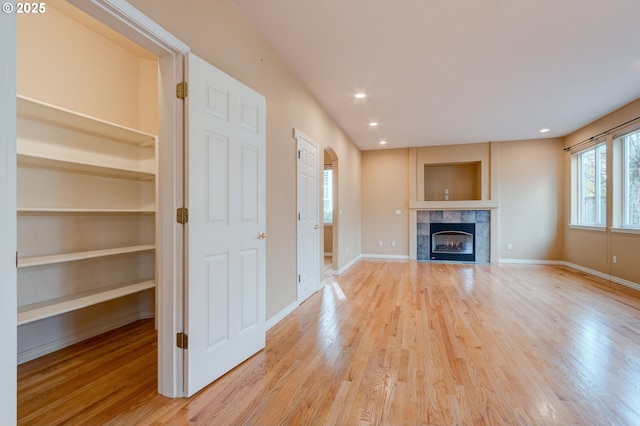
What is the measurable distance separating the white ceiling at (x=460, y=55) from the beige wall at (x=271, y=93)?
17 cm

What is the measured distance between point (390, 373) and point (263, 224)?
144 cm

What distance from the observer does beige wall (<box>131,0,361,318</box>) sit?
190 centimetres

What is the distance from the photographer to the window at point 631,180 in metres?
4.46

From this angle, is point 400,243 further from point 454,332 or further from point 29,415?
point 29,415

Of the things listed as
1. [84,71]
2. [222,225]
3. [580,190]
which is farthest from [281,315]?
[580,190]

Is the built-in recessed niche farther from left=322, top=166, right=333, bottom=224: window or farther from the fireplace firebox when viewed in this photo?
left=322, top=166, right=333, bottom=224: window

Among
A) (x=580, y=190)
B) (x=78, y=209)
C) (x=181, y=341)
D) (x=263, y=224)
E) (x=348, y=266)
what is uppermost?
(x=580, y=190)

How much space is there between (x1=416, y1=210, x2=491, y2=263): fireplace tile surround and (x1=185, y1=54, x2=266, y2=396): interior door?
18.6 ft

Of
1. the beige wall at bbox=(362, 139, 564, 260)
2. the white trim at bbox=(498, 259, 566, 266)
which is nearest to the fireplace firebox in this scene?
the beige wall at bbox=(362, 139, 564, 260)

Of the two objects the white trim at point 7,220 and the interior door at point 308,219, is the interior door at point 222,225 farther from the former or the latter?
the interior door at point 308,219

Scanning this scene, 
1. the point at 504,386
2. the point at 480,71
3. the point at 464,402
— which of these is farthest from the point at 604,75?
the point at 464,402

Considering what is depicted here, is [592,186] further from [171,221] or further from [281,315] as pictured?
[171,221]

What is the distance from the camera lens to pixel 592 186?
5.62 metres

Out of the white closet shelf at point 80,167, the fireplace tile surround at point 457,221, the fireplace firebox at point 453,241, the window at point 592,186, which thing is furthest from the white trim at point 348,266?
→ the window at point 592,186
